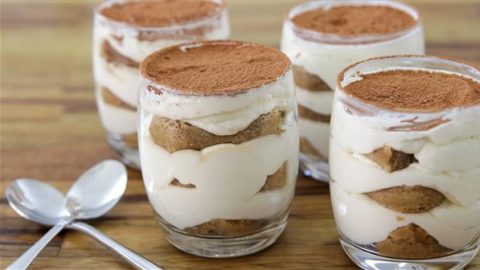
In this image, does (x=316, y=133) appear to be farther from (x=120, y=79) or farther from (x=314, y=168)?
(x=120, y=79)

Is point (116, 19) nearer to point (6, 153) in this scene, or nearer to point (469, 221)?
point (6, 153)

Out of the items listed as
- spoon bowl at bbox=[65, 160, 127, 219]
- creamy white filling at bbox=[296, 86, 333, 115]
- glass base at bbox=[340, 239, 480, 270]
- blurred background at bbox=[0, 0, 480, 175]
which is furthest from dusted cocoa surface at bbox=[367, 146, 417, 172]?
blurred background at bbox=[0, 0, 480, 175]

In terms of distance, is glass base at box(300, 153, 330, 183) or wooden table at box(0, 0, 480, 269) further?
glass base at box(300, 153, 330, 183)

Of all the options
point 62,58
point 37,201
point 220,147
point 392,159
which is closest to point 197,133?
point 220,147

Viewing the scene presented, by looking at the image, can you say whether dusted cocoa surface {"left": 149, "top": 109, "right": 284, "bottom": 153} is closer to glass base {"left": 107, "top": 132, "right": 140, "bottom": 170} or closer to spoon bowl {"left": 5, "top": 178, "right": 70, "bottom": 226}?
spoon bowl {"left": 5, "top": 178, "right": 70, "bottom": 226}

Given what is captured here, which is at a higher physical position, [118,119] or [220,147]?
[220,147]

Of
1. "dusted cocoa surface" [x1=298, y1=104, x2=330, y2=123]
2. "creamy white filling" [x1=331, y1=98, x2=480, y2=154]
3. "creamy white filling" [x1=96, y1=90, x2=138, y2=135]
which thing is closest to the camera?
"creamy white filling" [x1=331, y1=98, x2=480, y2=154]

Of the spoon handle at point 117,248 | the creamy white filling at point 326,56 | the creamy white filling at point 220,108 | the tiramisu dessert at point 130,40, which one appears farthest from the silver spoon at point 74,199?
the creamy white filling at point 326,56
